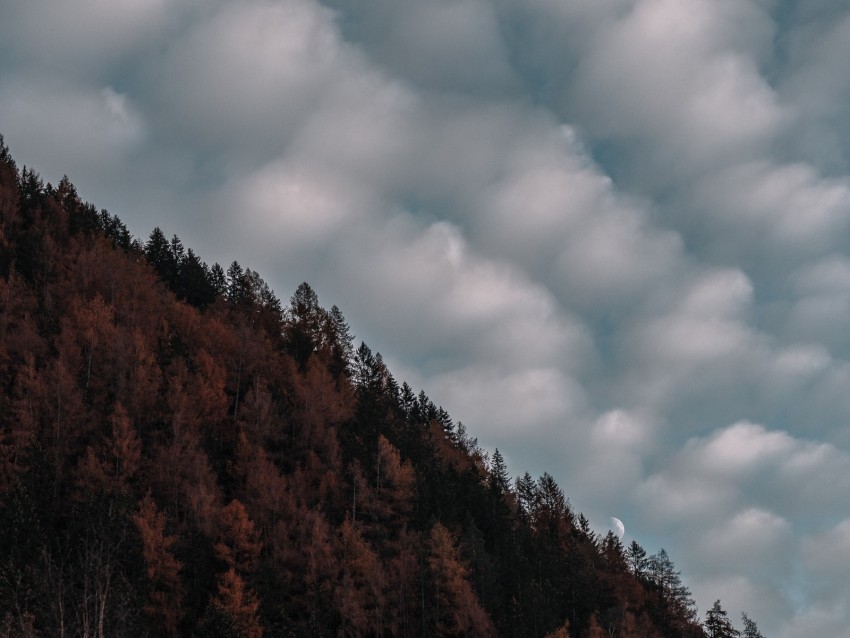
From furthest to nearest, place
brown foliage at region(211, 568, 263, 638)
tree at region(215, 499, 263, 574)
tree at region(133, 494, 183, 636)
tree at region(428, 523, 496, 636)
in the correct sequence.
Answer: tree at region(428, 523, 496, 636), tree at region(215, 499, 263, 574), tree at region(133, 494, 183, 636), brown foliage at region(211, 568, 263, 638)

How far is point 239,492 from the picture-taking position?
8350 cm

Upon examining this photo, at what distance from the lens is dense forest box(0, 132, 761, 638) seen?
210ft

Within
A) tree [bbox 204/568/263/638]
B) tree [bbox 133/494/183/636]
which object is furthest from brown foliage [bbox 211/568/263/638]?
tree [bbox 133/494/183/636]

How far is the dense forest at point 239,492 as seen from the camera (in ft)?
210

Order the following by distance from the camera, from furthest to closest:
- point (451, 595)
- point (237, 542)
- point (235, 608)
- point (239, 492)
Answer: point (239, 492) → point (451, 595) → point (237, 542) → point (235, 608)

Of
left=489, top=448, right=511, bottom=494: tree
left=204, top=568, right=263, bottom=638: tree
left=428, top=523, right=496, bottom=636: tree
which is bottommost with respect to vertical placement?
left=204, top=568, right=263, bottom=638: tree

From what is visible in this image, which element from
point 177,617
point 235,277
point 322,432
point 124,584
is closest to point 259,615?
point 177,617

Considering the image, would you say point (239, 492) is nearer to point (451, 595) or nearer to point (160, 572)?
point (160, 572)

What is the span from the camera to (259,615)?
6388 cm

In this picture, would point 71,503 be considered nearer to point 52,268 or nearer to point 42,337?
point 42,337

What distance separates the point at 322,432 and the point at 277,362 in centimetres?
1931

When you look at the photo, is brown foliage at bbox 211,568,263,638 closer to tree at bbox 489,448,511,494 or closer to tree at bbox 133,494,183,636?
tree at bbox 133,494,183,636

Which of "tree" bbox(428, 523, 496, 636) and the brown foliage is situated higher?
"tree" bbox(428, 523, 496, 636)

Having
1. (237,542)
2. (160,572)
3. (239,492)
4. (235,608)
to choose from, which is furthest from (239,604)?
(239,492)
